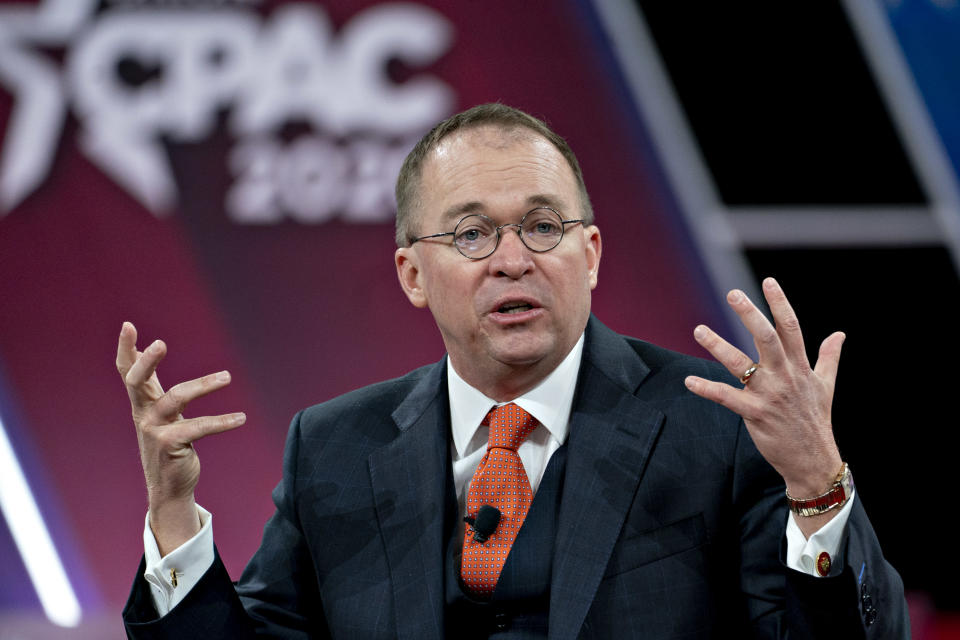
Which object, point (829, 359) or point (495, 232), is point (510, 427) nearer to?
point (495, 232)

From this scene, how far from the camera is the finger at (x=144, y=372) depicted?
1754 mm

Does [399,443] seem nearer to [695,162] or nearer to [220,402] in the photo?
[220,402]

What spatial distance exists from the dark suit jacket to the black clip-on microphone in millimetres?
87

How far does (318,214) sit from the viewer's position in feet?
11.6

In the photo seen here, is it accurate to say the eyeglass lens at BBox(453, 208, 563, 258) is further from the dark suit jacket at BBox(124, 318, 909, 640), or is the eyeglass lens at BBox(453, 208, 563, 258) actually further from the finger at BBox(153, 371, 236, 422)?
the finger at BBox(153, 371, 236, 422)

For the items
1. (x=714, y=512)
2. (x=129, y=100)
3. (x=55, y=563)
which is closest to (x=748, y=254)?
(x=714, y=512)

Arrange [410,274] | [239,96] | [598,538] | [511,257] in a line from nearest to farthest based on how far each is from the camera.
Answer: [598,538] → [511,257] → [410,274] → [239,96]

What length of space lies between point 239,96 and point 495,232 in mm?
1786

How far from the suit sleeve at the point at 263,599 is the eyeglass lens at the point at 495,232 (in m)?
0.58

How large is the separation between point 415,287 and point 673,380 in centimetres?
61

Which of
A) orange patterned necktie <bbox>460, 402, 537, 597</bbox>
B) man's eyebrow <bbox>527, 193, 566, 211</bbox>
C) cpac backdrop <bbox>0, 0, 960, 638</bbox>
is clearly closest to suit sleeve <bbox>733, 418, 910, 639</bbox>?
orange patterned necktie <bbox>460, 402, 537, 597</bbox>

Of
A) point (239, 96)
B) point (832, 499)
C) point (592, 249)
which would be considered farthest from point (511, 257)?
point (239, 96)

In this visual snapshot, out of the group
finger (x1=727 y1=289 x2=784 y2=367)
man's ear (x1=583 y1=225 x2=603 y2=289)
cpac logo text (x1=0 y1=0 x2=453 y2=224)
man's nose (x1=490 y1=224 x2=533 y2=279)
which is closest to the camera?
finger (x1=727 y1=289 x2=784 y2=367)

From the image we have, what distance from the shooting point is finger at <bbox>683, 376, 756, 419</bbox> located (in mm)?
1606
